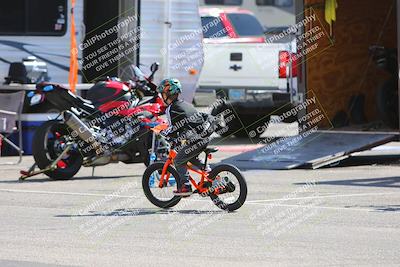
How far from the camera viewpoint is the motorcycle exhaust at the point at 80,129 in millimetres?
14703

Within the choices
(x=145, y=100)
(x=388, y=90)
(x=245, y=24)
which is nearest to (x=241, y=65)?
(x=388, y=90)

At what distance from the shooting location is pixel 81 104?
1511 cm

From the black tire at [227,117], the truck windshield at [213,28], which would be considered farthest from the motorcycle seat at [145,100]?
the truck windshield at [213,28]

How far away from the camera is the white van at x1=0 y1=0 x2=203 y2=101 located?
19.1m

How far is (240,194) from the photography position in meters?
11.5

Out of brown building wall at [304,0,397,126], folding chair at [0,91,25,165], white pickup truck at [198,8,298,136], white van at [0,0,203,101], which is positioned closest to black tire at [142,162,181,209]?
folding chair at [0,91,25,165]

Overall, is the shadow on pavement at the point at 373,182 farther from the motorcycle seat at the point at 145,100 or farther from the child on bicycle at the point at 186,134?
the child on bicycle at the point at 186,134

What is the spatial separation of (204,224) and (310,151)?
6.05 meters

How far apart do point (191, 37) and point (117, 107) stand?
5.12 meters

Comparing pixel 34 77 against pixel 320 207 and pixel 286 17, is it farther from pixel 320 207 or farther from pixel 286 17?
pixel 286 17

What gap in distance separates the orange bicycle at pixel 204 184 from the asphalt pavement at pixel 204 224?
0.15 meters

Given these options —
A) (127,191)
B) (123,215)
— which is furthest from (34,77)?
(123,215)

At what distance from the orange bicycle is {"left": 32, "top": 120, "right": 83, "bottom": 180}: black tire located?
10.2 feet

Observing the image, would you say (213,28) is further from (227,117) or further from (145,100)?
(145,100)
